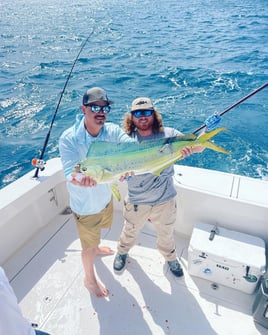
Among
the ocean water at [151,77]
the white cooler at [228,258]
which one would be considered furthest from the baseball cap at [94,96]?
the ocean water at [151,77]

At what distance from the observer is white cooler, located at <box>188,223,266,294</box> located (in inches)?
99.8

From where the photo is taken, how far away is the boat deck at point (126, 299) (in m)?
2.45

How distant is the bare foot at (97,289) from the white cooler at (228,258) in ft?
2.72

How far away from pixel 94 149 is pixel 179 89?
25.9 feet

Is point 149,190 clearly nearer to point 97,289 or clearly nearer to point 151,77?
point 97,289

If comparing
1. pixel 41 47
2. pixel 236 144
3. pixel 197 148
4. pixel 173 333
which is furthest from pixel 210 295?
pixel 41 47

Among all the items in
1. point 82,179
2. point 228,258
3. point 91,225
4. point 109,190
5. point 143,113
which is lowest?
point 228,258

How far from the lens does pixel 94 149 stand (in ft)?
6.36

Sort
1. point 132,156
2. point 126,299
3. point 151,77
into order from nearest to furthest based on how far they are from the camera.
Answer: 1. point 132,156
2. point 126,299
3. point 151,77

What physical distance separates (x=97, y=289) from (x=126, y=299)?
28 cm

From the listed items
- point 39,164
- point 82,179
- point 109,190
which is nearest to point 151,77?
point 39,164

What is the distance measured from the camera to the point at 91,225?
2385 millimetres

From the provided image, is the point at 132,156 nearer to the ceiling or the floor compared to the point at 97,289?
nearer to the ceiling

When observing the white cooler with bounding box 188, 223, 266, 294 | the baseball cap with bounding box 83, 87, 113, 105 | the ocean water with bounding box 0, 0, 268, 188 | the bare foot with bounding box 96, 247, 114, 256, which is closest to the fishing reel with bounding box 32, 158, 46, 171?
the bare foot with bounding box 96, 247, 114, 256
